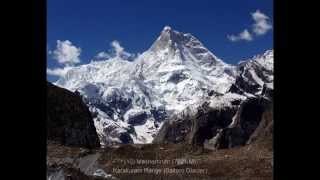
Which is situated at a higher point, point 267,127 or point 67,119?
point 67,119

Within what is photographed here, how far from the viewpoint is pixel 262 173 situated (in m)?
50.2

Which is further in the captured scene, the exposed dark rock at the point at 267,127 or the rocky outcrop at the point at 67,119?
the rocky outcrop at the point at 67,119

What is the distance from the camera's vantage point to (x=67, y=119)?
100438mm

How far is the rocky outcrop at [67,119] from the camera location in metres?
89.9

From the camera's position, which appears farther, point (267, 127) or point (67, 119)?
point (267, 127)

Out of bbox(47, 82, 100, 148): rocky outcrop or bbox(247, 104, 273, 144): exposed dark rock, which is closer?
bbox(247, 104, 273, 144): exposed dark rock

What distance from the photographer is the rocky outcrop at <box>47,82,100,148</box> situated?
3541 inches
